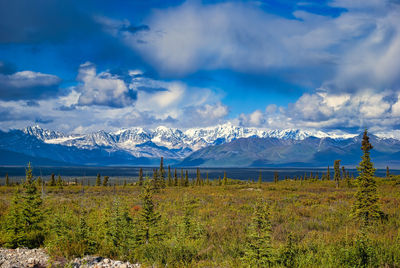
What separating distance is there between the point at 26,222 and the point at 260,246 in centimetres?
1058

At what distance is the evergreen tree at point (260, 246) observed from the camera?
25.9ft

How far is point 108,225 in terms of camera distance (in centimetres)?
1268

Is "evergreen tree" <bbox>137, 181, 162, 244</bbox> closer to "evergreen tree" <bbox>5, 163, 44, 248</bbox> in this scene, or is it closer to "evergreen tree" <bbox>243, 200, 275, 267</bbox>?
"evergreen tree" <bbox>5, 163, 44, 248</bbox>

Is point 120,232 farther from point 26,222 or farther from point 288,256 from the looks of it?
point 288,256

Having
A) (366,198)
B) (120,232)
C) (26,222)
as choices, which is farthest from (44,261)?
(366,198)

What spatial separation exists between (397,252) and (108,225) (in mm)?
11434

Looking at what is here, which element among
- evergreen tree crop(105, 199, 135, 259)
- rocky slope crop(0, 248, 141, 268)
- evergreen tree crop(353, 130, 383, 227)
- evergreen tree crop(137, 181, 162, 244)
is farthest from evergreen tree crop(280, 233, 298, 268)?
evergreen tree crop(353, 130, 383, 227)

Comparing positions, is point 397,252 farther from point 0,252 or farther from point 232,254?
point 0,252

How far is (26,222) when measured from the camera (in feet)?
39.4

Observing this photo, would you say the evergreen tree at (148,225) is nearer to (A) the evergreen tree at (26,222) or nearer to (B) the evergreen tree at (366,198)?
(A) the evergreen tree at (26,222)

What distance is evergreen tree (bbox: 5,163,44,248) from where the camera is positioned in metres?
10.5

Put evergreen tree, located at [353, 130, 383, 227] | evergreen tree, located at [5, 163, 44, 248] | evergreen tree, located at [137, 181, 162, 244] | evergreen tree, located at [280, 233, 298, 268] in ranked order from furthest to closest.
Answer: evergreen tree, located at [353, 130, 383, 227] < evergreen tree, located at [137, 181, 162, 244] < evergreen tree, located at [5, 163, 44, 248] < evergreen tree, located at [280, 233, 298, 268]

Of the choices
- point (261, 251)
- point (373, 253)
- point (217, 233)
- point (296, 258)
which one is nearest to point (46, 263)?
point (261, 251)

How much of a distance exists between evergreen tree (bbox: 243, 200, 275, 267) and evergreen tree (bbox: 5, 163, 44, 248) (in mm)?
8696
